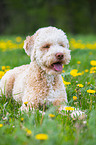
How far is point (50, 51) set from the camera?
288 cm

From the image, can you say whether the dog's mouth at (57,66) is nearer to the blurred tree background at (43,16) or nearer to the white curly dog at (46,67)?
the white curly dog at (46,67)

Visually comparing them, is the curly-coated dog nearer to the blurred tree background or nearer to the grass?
the grass

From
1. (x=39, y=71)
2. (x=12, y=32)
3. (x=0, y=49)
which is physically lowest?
(x=39, y=71)

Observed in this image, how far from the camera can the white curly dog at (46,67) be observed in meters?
2.93

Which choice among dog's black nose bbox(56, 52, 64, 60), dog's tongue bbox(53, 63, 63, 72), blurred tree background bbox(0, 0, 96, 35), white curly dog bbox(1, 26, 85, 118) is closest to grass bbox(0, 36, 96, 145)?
white curly dog bbox(1, 26, 85, 118)

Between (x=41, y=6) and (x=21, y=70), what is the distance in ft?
86.1

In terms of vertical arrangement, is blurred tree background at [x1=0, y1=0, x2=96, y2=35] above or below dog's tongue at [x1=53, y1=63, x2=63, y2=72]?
above

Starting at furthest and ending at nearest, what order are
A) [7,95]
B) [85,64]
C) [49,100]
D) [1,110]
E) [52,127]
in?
[85,64]
[7,95]
[49,100]
[1,110]
[52,127]

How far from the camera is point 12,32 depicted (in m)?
32.5

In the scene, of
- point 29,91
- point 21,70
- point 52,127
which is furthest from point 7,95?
point 52,127

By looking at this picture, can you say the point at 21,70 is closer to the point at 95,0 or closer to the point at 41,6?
the point at 41,6

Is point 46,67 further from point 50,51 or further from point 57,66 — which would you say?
point 50,51

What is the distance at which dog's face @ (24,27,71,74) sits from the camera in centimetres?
287

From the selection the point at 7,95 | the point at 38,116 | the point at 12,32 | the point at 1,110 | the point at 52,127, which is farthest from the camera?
the point at 12,32
